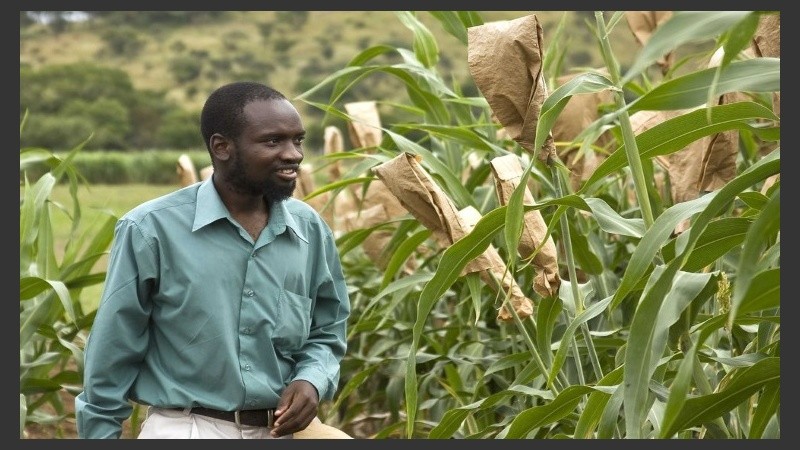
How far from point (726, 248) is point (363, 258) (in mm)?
1820

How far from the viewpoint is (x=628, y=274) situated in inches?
46.9

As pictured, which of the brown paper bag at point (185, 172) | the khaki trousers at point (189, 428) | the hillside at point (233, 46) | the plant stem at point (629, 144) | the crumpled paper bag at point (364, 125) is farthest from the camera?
the hillside at point (233, 46)

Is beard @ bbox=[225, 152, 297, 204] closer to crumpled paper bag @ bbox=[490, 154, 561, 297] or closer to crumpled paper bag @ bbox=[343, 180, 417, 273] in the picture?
crumpled paper bag @ bbox=[490, 154, 561, 297]

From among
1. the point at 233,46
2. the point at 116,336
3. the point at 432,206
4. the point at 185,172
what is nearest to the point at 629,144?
the point at 432,206

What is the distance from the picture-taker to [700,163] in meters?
1.70

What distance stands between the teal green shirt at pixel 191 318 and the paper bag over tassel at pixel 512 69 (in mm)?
352

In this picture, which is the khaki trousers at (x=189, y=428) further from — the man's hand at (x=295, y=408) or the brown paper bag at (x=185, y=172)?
the brown paper bag at (x=185, y=172)

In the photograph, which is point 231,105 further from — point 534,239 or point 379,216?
point 379,216

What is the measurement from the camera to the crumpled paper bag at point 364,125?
2.68 m

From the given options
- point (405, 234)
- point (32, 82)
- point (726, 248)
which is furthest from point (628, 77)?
point (32, 82)

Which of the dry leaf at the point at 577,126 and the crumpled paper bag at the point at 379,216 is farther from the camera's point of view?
the crumpled paper bag at the point at 379,216

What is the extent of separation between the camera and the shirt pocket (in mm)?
1578

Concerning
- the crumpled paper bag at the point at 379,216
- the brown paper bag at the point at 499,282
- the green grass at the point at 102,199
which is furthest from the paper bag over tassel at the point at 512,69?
the green grass at the point at 102,199

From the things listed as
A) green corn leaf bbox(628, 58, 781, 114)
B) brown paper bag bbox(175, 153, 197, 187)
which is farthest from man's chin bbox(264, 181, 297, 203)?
brown paper bag bbox(175, 153, 197, 187)
